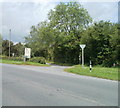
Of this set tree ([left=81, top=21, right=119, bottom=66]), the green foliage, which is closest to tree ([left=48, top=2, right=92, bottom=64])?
the green foliage

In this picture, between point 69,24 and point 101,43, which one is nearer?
point 101,43

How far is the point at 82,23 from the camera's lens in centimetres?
3491

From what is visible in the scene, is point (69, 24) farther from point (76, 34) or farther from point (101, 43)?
point (101, 43)

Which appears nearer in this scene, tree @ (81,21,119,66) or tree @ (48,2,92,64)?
tree @ (81,21,119,66)

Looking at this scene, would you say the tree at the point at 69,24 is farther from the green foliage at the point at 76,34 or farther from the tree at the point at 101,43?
the tree at the point at 101,43

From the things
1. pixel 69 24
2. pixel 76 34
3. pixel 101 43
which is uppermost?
pixel 69 24

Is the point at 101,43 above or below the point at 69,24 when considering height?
below

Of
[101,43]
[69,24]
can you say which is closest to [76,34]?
[69,24]

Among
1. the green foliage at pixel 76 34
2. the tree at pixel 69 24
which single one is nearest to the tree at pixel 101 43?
the green foliage at pixel 76 34

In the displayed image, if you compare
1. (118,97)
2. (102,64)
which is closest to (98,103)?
(118,97)

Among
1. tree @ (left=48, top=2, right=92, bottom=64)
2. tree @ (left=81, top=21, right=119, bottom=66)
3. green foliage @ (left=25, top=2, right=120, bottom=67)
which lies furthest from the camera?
tree @ (left=48, top=2, right=92, bottom=64)

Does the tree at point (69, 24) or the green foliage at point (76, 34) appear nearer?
the green foliage at point (76, 34)

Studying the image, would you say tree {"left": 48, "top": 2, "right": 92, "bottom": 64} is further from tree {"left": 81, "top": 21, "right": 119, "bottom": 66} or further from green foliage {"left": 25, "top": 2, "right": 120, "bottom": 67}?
tree {"left": 81, "top": 21, "right": 119, "bottom": 66}

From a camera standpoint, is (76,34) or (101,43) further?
(76,34)
